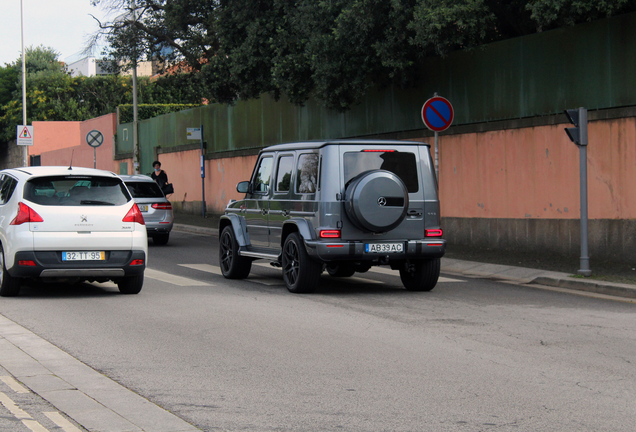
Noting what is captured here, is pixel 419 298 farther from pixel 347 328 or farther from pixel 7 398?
pixel 7 398

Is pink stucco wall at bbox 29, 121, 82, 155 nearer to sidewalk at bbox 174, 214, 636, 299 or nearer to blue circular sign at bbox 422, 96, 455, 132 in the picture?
blue circular sign at bbox 422, 96, 455, 132

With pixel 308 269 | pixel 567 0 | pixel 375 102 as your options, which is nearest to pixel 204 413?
pixel 308 269

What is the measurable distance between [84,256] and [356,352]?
15.4ft

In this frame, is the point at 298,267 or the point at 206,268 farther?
the point at 206,268

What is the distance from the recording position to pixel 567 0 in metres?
12.5

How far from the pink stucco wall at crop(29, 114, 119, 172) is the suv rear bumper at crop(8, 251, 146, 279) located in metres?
21.4

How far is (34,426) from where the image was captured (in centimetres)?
508

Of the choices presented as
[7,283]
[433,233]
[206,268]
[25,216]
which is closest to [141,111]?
[206,268]

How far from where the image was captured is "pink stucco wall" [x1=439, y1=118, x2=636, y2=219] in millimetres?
14422

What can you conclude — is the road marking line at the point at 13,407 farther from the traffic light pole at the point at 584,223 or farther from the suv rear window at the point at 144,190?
the suv rear window at the point at 144,190

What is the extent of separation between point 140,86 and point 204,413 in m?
55.1

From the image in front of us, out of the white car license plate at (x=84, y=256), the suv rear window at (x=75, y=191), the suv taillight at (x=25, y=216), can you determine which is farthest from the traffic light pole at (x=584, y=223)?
the suv taillight at (x=25, y=216)

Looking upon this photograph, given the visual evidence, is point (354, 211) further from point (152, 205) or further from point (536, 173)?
point (152, 205)

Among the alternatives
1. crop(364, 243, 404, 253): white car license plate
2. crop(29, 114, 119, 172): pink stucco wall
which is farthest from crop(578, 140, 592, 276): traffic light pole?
crop(29, 114, 119, 172): pink stucco wall
